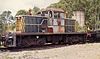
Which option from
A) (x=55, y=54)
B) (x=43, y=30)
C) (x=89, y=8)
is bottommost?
(x=55, y=54)

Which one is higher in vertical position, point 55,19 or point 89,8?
point 89,8

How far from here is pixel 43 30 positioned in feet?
68.9

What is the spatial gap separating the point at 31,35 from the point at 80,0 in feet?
81.4

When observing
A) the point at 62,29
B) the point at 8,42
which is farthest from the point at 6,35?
the point at 62,29

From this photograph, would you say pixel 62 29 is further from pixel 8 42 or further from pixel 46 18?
pixel 8 42

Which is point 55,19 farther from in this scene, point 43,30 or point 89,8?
point 89,8

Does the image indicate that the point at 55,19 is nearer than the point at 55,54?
No

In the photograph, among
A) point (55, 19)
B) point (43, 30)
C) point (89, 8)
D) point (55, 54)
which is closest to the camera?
point (55, 54)

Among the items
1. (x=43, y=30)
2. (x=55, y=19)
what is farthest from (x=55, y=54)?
(x=55, y=19)

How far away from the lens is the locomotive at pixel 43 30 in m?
19.1

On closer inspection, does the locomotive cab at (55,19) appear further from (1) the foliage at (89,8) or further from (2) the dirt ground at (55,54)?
(1) the foliage at (89,8)

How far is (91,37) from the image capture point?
25.3 m

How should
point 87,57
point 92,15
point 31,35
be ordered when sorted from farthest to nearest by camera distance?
point 92,15 → point 31,35 → point 87,57

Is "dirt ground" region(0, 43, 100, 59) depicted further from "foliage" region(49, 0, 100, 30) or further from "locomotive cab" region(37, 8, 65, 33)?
"foliage" region(49, 0, 100, 30)
